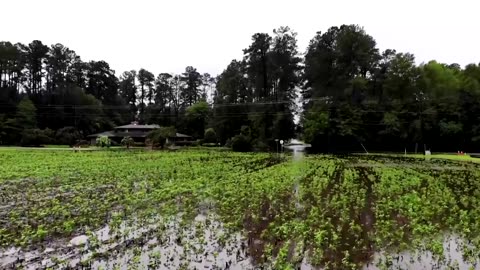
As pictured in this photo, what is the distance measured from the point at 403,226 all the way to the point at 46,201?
32.4ft

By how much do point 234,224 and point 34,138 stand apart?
4955 cm

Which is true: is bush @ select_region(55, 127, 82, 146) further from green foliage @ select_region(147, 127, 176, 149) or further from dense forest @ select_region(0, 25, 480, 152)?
green foliage @ select_region(147, 127, 176, 149)

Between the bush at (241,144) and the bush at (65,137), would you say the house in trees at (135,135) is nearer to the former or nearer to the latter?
the bush at (65,137)

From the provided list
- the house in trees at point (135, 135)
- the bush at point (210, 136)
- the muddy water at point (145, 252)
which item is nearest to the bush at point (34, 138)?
the house in trees at point (135, 135)

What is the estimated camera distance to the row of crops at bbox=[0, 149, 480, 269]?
7.13 metres

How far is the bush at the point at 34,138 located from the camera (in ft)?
170

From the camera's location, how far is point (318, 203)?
12539mm

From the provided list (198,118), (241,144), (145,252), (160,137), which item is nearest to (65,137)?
(160,137)

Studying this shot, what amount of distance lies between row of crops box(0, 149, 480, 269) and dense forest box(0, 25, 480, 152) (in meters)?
33.2

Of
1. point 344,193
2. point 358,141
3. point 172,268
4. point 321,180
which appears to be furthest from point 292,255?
point 358,141

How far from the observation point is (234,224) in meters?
9.55

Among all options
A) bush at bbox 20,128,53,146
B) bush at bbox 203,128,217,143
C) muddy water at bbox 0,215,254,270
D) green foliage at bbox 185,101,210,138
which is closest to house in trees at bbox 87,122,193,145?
bush at bbox 203,128,217,143

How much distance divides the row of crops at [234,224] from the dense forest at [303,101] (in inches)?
1305

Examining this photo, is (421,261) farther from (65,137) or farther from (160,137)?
(65,137)
